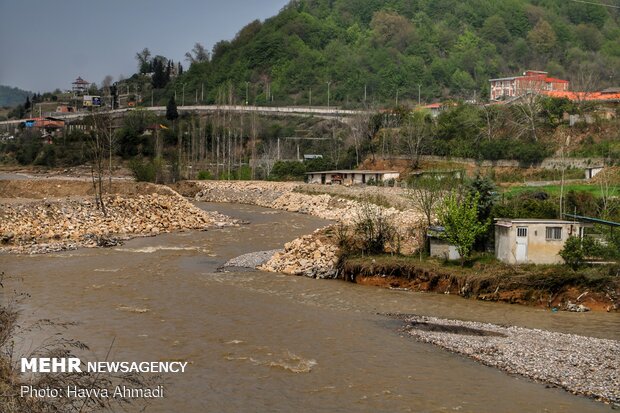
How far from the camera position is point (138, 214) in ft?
133

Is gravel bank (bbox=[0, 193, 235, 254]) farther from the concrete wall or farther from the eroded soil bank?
the concrete wall

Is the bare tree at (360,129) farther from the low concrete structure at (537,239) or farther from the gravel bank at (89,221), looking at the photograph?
the low concrete structure at (537,239)

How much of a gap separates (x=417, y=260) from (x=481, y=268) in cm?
247

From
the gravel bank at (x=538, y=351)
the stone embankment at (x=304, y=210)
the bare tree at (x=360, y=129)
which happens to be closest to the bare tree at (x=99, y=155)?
the stone embankment at (x=304, y=210)

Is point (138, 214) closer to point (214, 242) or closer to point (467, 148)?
point (214, 242)

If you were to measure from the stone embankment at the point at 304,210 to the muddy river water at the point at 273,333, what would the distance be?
100cm

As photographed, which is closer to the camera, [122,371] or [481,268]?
[122,371]

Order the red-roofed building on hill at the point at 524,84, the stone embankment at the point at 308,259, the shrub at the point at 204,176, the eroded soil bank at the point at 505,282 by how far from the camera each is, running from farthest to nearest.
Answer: the red-roofed building on hill at the point at 524,84, the shrub at the point at 204,176, the stone embankment at the point at 308,259, the eroded soil bank at the point at 505,282

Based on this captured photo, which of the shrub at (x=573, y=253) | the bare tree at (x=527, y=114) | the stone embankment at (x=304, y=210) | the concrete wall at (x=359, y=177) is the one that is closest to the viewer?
the shrub at (x=573, y=253)

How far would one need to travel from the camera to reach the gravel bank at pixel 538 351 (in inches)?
581

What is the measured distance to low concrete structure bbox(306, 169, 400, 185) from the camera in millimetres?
58406

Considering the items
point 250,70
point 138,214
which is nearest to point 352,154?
point 138,214

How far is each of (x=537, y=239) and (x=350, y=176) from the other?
125ft

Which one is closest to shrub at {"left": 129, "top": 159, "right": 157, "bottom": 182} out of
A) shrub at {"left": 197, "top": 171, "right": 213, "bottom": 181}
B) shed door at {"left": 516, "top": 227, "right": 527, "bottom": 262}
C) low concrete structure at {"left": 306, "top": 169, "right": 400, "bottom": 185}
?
shrub at {"left": 197, "top": 171, "right": 213, "bottom": 181}
